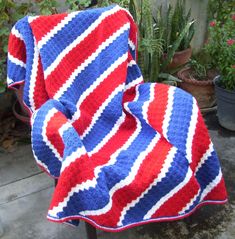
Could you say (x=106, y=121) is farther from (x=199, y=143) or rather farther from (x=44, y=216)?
(x=44, y=216)

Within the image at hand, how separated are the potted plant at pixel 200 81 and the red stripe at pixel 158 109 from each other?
1143 mm

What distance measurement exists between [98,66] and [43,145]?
0.55m

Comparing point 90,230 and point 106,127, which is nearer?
point 90,230

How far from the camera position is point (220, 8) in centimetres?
316

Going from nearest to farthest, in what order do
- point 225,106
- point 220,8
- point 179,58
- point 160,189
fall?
point 160,189 < point 225,106 < point 179,58 < point 220,8

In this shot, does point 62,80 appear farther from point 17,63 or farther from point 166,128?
point 166,128

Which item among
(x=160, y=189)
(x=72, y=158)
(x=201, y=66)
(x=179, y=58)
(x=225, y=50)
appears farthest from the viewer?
(x=201, y=66)

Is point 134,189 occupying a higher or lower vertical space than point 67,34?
lower

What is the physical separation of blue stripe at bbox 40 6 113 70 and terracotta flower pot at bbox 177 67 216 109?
1259 millimetres

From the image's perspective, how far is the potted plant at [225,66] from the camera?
95.7 inches

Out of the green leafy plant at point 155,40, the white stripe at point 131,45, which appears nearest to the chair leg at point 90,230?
the white stripe at point 131,45

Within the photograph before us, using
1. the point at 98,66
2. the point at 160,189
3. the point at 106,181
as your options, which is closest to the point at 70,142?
the point at 106,181

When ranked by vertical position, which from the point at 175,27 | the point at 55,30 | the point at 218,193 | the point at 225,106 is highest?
the point at 55,30

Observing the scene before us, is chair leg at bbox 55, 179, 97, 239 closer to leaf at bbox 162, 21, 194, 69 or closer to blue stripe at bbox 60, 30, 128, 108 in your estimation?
blue stripe at bbox 60, 30, 128, 108
